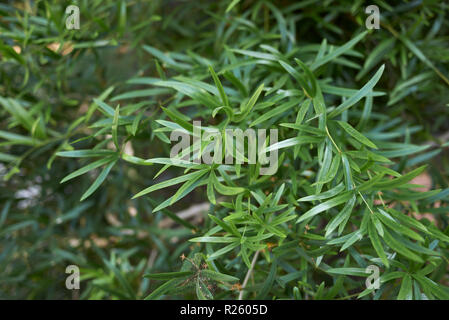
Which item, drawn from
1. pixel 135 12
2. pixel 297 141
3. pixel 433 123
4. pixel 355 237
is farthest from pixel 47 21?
pixel 433 123

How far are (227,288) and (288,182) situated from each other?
0.19 metres

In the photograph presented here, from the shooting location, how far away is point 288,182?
55cm

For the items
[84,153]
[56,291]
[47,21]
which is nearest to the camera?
[84,153]

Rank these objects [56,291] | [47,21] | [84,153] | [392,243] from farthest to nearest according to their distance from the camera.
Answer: [56,291] → [47,21] → [84,153] → [392,243]

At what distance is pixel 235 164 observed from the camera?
0.51m

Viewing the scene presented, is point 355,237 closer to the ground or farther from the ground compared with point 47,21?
closer to the ground

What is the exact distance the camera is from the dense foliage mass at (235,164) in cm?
47

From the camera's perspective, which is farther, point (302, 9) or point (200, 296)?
point (302, 9)

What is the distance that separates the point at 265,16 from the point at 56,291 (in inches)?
31.3

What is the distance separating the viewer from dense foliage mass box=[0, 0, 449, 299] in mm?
471

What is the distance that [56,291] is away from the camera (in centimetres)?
86

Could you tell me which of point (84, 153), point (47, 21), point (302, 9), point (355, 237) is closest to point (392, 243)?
point (355, 237)
